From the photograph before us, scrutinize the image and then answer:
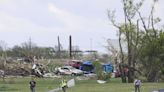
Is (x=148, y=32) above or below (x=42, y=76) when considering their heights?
above

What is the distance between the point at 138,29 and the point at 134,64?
433cm

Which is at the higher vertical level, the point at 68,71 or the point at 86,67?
the point at 86,67

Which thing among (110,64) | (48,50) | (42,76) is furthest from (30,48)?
(42,76)

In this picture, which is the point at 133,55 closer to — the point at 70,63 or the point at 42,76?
the point at 42,76

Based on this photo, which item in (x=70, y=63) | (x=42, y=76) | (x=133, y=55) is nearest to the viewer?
(x=133, y=55)

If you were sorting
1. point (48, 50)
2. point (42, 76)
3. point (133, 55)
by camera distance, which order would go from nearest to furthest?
point (133, 55) → point (42, 76) → point (48, 50)

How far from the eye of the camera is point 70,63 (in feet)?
318

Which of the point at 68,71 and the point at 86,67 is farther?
the point at 86,67

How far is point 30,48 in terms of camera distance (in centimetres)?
10719

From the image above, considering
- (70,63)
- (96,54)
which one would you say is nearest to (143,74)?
(70,63)

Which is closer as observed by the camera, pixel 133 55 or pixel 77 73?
pixel 133 55

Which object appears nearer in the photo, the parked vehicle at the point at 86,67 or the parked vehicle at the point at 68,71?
the parked vehicle at the point at 68,71

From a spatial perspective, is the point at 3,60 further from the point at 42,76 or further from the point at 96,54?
the point at 96,54

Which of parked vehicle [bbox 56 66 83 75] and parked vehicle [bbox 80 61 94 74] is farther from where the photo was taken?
parked vehicle [bbox 80 61 94 74]
